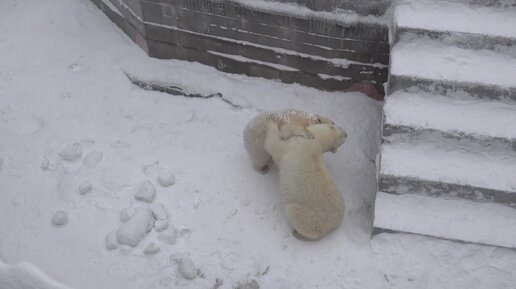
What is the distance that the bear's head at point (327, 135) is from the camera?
382 cm

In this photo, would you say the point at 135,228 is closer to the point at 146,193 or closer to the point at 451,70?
the point at 146,193

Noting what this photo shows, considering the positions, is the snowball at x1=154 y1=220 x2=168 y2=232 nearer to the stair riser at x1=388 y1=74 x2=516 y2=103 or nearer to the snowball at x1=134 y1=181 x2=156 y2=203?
the snowball at x1=134 y1=181 x2=156 y2=203

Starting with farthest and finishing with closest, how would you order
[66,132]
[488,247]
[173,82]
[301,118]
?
[173,82] → [66,132] → [301,118] → [488,247]

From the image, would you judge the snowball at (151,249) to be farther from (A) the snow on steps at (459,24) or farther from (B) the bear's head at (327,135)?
(A) the snow on steps at (459,24)

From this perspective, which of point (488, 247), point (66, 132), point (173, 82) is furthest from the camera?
point (173, 82)

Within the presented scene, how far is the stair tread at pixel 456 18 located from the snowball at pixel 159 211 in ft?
6.67

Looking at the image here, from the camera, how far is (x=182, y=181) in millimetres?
4051

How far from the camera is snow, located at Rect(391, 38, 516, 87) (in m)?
3.62

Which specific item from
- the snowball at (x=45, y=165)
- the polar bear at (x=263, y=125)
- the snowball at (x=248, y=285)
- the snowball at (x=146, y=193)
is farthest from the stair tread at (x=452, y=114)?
the snowball at (x=45, y=165)

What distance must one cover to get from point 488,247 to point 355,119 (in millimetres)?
1389

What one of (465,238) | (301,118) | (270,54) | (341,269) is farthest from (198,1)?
(465,238)

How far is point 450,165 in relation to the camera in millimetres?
3611

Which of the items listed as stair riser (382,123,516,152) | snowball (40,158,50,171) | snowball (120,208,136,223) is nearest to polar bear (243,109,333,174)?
stair riser (382,123,516,152)

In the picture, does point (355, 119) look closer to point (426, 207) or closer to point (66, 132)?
point (426, 207)
